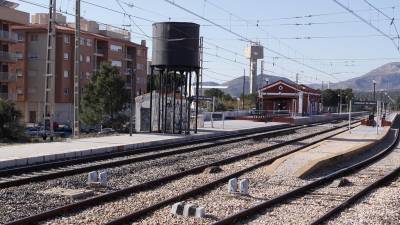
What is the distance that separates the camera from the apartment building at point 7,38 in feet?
224

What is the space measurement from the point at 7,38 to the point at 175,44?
40163 millimetres

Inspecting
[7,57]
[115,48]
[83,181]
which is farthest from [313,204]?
[115,48]

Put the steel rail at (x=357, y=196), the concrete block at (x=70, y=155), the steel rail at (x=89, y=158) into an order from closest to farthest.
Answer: the steel rail at (x=357, y=196)
the steel rail at (x=89, y=158)
the concrete block at (x=70, y=155)

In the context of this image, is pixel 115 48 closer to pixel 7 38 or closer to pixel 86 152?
pixel 7 38

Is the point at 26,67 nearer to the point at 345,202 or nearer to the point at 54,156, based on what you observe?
the point at 54,156

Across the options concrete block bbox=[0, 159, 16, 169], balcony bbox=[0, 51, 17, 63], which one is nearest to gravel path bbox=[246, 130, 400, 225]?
concrete block bbox=[0, 159, 16, 169]

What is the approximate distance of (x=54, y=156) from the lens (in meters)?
20.1

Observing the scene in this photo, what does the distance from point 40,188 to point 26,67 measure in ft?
230

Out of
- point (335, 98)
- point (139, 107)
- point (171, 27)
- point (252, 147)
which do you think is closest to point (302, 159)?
point (252, 147)

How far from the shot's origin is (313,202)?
13.1 m

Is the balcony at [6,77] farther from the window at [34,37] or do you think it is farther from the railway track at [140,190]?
the railway track at [140,190]

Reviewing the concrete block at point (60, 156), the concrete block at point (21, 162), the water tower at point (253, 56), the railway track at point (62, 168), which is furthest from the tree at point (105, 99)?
the water tower at point (253, 56)

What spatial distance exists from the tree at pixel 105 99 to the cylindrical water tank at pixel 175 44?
20.9 m

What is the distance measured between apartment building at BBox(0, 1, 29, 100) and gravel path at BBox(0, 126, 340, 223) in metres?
49.2
